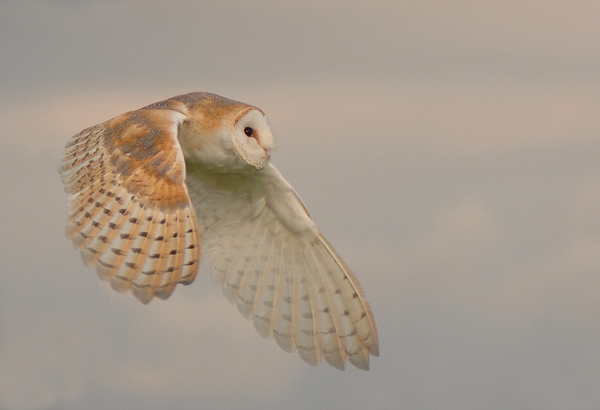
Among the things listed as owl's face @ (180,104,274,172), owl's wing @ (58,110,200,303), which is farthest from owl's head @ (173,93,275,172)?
owl's wing @ (58,110,200,303)

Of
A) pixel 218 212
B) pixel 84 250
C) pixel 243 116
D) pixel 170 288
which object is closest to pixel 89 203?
pixel 84 250

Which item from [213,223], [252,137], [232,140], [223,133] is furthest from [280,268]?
[223,133]

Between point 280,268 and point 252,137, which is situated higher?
point 252,137

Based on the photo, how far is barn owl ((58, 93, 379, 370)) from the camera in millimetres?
9930

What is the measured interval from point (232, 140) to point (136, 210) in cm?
184

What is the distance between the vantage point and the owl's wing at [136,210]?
975 centimetres

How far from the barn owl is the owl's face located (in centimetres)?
1

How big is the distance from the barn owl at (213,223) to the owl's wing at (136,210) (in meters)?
0.01

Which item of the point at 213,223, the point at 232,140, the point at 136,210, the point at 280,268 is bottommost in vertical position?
the point at 280,268

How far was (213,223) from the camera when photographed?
13.2 m

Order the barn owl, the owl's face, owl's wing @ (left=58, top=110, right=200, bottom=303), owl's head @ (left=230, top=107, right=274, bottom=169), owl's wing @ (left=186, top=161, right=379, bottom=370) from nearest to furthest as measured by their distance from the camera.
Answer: owl's wing @ (left=58, top=110, right=200, bottom=303), the barn owl, the owl's face, owl's head @ (left=230, top=107, right=274, bottom=169), owl's wing @ (left=186, top=161, right=379, bottom=370)

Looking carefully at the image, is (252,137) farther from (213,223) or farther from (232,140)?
(213,223)

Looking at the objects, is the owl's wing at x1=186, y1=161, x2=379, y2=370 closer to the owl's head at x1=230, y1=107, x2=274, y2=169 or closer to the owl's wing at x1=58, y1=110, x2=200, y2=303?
the owl's head at x1=230, y1=107, x2=274, y2=169

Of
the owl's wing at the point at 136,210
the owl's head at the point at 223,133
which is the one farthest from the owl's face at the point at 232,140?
the owl's wing at the point at 136,210
